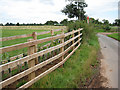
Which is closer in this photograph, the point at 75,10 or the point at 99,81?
the point at 99,81

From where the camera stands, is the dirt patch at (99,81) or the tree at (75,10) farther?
the tree at (75,10)

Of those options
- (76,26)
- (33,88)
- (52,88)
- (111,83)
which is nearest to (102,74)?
(111,83)

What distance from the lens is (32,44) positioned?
3.35 m

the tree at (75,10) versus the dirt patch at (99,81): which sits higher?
the tree at (75,10)

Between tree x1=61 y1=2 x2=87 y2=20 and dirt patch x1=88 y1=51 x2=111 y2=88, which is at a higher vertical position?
tree x1=61 y1=2 x2=87 y2=20

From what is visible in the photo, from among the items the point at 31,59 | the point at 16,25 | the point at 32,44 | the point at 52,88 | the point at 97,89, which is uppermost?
the point at 16,25

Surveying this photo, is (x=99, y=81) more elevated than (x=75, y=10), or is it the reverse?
(x=75, y=10)

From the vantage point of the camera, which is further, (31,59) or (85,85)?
(85,85)

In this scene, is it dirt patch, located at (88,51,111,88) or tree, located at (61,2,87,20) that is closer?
dirt patch, located at (88,51,111,88)

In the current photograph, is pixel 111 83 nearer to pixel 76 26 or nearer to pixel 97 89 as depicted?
pixel 97 89

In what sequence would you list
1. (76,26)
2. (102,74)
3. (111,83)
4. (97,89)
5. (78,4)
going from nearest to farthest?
(97,89)
(111,83)
(102,74)
(76,26)
(78,4)

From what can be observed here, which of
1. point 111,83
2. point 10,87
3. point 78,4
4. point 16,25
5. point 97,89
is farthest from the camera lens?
point 78,4

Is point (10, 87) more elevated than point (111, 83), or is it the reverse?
point (10, 87)

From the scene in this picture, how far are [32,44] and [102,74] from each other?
3402 mm
